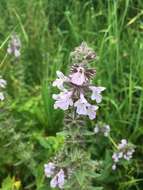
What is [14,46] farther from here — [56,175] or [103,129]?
[56,175]

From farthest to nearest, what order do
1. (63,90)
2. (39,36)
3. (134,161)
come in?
(39,36), (134,161), (63,90)

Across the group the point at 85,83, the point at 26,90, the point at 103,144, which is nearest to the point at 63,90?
the point at 85,83

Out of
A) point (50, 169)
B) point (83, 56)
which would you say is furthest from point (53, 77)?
point (83, 56)

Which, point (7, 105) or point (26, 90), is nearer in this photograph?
point (7, 105)

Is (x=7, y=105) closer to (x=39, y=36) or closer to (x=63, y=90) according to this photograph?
(x=63, y=90)

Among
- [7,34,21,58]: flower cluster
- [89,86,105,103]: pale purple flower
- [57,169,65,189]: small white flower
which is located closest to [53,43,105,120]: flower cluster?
[89,86,105,103]: pale purple flower

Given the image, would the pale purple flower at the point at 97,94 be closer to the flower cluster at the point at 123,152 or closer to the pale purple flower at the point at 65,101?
the pale purple flower at the point at 65,101

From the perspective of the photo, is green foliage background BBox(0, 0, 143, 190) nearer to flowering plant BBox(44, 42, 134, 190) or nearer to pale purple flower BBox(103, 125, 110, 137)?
pale purple flower BBox(103, 125, 110, 137)
